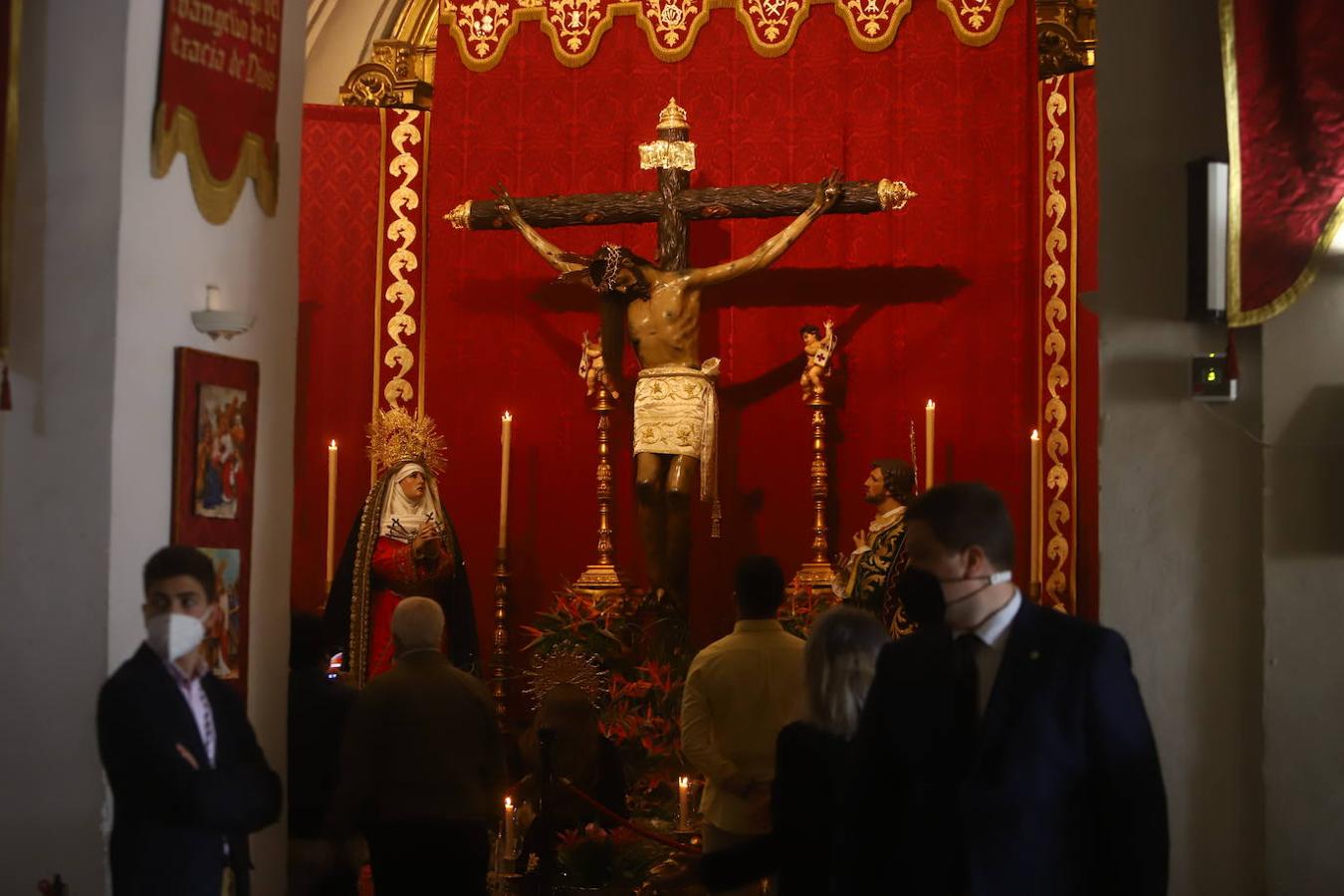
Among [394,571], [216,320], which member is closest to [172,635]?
[216,320]

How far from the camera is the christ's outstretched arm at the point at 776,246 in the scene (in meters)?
8.63

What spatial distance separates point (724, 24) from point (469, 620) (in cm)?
374

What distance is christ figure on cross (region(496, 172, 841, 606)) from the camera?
8.67 metres

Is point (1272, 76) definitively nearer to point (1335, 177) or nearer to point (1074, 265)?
point (1335, 177)

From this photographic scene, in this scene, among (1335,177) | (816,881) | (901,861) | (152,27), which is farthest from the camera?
(152,27)

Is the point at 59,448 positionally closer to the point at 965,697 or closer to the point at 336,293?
the point at 965,697

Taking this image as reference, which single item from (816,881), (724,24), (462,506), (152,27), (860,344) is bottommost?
(816,881)

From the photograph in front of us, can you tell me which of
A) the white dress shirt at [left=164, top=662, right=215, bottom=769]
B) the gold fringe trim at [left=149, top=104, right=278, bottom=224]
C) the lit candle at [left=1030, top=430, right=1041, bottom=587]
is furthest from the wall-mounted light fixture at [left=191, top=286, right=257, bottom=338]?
the lit candle at [left=1030, top=430, right=1041, bottom=587]

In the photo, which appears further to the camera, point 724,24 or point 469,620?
point 724,24

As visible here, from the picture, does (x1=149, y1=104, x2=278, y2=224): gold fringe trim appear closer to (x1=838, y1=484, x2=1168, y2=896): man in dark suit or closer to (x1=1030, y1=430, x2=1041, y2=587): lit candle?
(x1=838, y1=484, x2=1168, y2=896): man in dark suit

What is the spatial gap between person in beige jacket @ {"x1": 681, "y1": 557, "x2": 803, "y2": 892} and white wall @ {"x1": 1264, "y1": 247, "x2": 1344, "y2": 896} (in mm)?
1429

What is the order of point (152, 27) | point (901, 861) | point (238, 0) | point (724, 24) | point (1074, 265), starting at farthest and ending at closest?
point (724, 24) < point (1074, 265) < point (238, 0) < point (152, 27) < point (901, 861)

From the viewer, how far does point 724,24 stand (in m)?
9.98

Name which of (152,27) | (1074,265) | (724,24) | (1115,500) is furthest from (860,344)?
(152,27)
